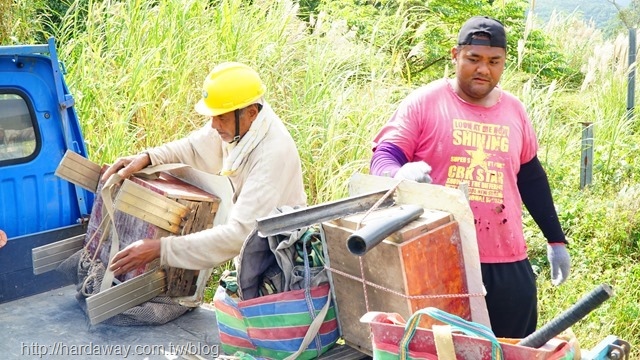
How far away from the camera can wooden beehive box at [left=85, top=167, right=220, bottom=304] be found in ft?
9.29

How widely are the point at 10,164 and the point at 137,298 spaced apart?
0.79 m

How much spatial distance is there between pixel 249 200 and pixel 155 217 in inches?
15.0

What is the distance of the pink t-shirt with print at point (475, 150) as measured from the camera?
2.60 metres

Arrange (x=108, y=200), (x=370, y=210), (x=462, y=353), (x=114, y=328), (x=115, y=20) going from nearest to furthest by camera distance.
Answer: (x=462, y=353), (x=370, y=210), (x=114, y=328), (x=108, y=200), (x=115, y=20)

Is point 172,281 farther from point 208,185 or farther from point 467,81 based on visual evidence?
point 467,81

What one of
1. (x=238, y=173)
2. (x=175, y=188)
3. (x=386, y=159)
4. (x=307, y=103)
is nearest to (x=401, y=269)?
(x=386, y=159)

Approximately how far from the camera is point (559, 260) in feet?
9.46

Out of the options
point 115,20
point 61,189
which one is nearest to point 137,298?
point 61,189

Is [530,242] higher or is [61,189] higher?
[61,189]

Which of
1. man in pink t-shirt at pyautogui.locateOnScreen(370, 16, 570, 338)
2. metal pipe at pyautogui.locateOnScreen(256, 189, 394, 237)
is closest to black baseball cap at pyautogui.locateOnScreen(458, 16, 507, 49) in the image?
man in pink t-shirt at pyautogui.locateOnScreen(370, 16, 570, 338)

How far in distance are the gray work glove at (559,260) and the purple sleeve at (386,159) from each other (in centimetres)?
74

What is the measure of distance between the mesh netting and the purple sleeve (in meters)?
0.97

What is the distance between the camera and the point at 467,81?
8.55ft

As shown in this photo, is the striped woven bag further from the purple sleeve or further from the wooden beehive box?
the wooden beehive box
